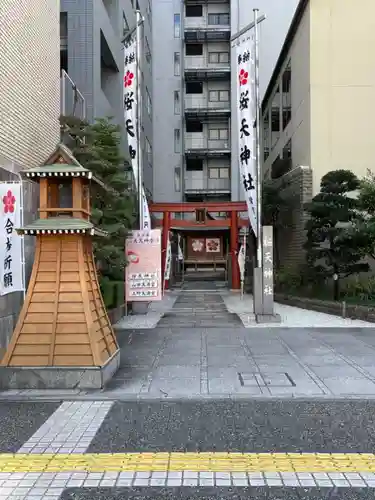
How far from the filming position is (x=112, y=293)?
515 inches

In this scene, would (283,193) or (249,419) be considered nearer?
(249,419)

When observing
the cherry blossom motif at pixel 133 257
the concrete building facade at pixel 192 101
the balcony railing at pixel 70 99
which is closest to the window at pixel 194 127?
A: the concrete building facade at pixel 192 101

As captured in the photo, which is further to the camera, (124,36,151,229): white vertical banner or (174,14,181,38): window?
(174,14,181,38): window

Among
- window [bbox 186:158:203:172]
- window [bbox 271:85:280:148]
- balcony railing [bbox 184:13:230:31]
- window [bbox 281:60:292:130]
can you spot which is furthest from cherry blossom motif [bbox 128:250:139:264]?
balcony railing [bbox 184:13:230:31]

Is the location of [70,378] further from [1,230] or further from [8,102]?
[8,102]

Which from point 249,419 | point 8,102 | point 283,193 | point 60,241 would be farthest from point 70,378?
point 283,193

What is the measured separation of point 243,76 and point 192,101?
23829 millimetres

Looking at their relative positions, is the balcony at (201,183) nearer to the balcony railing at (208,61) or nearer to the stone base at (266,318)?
the balcony railing at (208,61)

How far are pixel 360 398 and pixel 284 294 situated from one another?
36.4 feet

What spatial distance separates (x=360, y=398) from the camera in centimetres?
623

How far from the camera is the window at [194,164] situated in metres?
36.0

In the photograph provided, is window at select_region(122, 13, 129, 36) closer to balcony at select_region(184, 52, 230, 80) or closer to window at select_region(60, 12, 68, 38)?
window at select_region(60, 12, 68, 38)

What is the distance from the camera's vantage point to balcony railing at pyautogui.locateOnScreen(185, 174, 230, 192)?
116 feet

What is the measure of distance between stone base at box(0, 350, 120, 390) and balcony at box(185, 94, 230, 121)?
100 ft
